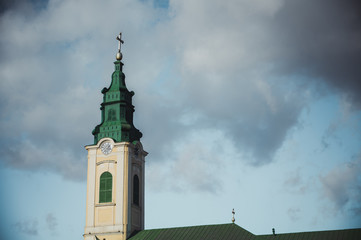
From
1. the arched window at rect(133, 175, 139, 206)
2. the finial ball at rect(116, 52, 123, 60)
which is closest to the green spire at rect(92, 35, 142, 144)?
the finial ball at rect(116, 52, 123, 60)

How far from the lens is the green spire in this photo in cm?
5961

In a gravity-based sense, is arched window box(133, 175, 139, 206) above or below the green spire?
below

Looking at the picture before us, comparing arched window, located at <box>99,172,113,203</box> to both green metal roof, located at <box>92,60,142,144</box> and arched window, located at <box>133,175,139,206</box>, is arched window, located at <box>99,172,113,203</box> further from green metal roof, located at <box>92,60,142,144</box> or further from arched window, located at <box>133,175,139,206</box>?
green metal roof, located at <box>92,60,142,144</box>

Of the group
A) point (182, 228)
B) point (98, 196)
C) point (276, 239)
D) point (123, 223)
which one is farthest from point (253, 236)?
point (98, 196)

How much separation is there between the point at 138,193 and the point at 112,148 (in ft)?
18.2

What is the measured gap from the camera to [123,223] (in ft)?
184

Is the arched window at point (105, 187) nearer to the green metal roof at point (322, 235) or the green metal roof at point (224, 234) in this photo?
the green metal roof at point (224, 234)

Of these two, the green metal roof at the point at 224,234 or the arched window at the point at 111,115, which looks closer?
the green metal roof at the point at 224,234

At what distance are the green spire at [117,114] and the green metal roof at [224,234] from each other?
1040 cm

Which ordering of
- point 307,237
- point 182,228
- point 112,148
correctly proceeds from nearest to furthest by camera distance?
1. point 307,237
2. point 182,228
3. point 112,148

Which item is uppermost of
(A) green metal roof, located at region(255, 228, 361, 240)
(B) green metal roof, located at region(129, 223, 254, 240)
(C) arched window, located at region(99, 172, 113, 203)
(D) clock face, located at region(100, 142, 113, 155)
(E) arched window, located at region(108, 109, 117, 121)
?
(E) arched window, located at region(108, 109, 117, 121)

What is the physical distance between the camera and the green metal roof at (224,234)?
4941 centimetres

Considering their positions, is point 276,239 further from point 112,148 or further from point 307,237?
point 112,148

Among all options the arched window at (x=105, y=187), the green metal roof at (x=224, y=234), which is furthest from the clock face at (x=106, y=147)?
the green metal roof at (x=224, y=234)
